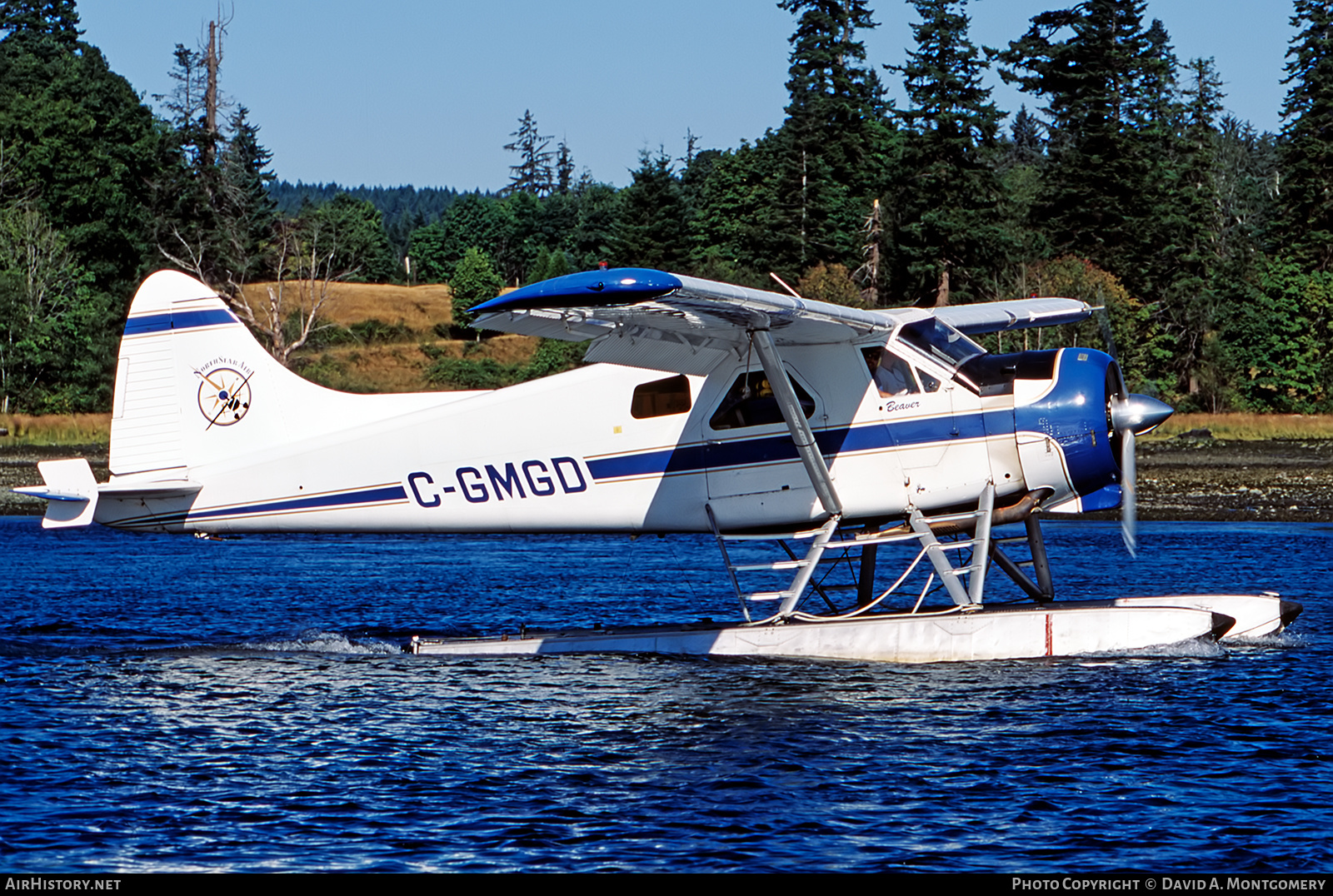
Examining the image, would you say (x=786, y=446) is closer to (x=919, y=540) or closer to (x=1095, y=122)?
(x=919, y=540)

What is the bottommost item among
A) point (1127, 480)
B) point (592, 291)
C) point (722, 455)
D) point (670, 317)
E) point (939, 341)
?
point (1127, 480)

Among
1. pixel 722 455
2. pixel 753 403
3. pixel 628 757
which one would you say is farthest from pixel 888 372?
pixel 628 757

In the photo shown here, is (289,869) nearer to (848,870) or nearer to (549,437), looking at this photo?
(848,870)

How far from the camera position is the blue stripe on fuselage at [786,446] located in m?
12.1

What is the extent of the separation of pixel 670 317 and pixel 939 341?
8.75ft

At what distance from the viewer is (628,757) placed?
10016mm

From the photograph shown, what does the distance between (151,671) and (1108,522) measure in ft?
72.4

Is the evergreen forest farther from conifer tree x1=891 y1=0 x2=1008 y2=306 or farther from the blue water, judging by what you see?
the blue water

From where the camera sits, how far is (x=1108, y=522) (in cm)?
3022

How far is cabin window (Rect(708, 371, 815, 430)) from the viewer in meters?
12.4

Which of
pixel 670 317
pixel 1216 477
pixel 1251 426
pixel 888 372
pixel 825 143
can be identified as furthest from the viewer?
pixel 825 143

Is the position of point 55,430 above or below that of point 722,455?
below

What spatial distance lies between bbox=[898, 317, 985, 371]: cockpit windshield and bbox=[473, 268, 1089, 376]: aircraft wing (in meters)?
0.11

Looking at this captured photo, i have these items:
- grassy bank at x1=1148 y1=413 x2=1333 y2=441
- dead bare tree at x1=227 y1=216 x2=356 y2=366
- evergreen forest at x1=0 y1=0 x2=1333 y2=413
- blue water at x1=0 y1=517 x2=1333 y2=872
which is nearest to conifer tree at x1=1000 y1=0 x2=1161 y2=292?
evergreen forest at x1=0 y1=0 x2=1333 y2=413
